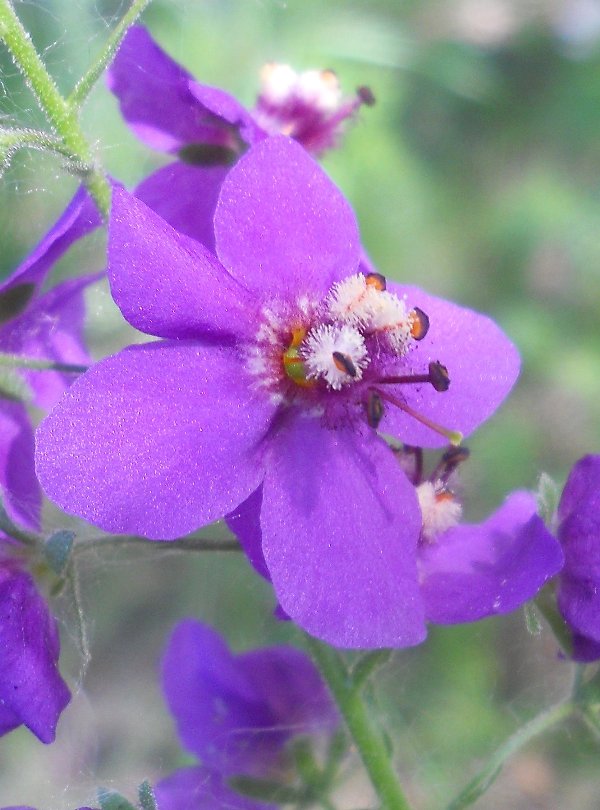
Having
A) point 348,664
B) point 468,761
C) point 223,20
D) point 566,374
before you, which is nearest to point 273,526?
point 348,664

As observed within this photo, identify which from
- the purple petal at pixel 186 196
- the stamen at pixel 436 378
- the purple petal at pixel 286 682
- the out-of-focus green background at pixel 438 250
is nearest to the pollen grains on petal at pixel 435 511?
the stamen at pixel 436 378

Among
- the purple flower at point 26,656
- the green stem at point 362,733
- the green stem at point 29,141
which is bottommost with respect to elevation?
the green stem at point 362,733

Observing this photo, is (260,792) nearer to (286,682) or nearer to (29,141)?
(286,682)

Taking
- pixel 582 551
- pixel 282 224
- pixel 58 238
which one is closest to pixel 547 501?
pixel 582 551

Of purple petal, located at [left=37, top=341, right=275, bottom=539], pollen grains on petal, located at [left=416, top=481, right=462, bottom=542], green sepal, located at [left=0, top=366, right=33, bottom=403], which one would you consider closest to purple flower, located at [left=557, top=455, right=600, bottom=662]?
pollen grains on petal, located at [left=416, top=481, right=462, bottom=542]

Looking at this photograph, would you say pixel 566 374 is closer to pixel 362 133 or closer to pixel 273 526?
pixel 362 133

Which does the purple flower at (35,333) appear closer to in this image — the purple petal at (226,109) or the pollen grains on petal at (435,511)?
the purple petal at (226,109)
